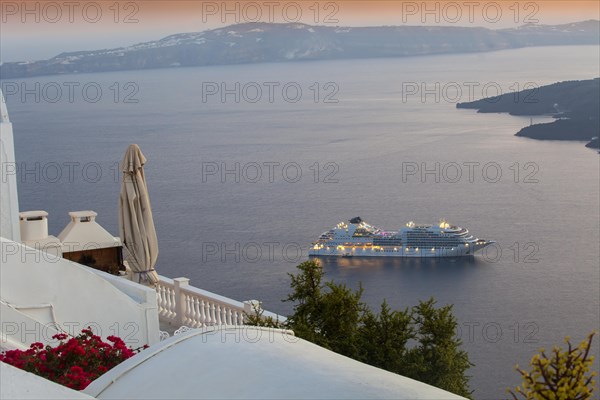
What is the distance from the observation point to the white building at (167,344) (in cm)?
331

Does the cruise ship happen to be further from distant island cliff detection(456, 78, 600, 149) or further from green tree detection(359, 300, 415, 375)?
green tree detection(359, 300, 415, 375)

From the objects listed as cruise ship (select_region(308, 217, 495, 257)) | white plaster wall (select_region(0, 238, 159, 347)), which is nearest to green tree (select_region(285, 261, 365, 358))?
white plaster wall (select_region(0, 238, 159, 347))

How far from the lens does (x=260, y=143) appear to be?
304 ft

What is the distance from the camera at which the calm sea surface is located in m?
55.3

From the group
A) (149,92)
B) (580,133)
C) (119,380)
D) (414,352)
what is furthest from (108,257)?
(149,92)

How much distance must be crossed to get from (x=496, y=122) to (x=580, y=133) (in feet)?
38.9

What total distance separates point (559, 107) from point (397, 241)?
168 ft

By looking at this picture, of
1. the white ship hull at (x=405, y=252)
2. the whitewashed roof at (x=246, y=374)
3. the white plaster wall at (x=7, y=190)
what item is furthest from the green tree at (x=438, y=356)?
the white ship hull at (x=405, y=252)

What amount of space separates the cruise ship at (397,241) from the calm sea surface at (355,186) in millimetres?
988

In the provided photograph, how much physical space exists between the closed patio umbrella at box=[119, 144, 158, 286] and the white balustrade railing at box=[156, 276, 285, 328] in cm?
29

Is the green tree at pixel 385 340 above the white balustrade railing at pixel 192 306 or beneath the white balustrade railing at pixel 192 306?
above

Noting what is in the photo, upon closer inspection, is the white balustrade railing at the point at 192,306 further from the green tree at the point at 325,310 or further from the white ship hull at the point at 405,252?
the white ship hull at the point at 405,252

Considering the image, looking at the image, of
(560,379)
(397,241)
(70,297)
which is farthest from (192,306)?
(397,241)

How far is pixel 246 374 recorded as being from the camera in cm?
354
